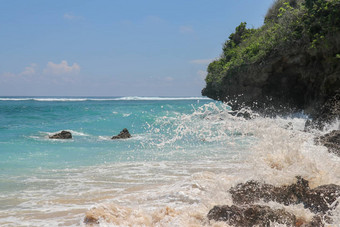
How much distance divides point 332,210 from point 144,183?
372 centimetres

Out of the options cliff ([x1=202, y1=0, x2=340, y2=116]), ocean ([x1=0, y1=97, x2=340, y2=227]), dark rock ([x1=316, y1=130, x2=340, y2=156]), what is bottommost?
ocean ([x1=0, y1=97, x2=340, y2=227])

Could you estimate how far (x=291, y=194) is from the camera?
182 inches

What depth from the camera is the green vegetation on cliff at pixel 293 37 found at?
43.5 feet

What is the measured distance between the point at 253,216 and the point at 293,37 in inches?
510

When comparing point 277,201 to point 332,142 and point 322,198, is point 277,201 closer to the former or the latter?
point 322,198

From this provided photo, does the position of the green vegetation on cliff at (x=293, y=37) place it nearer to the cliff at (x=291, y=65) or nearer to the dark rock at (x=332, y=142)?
the cliff at (x=291, y=65)

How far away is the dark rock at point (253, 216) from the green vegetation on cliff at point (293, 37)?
10.3m

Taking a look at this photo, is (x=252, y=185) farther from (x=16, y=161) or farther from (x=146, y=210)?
(x=16, y=161)

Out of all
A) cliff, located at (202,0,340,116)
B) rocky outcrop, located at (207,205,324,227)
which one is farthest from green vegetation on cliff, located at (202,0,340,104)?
rocky outcrop, located at (207,205,324,227)

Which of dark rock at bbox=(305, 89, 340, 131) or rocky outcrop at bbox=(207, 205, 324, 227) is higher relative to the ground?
dark rock at bbox=(305, 89, 340, 131)

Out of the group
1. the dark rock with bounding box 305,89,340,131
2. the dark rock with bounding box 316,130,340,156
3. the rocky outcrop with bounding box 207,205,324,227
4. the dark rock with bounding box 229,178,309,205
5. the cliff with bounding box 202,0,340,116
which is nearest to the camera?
the rocky outcrop with bounding box 207,205,324,227

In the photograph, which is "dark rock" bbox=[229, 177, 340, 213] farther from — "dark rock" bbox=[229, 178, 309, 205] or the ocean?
the ocean

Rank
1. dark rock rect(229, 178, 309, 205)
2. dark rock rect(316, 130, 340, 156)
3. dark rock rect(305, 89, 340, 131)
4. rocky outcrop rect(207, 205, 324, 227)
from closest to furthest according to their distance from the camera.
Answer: rocky outcrop rect(207, 205, 324, 227) → dark rock rect(229, 178, 309, 205) → dark rock rect(316, 130, 340, 156) → dark rock rect(305, 89, 340, 131)

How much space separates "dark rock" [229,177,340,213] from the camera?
168 inches
